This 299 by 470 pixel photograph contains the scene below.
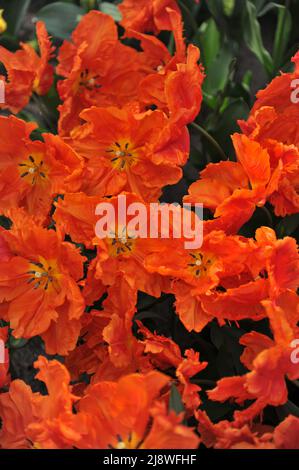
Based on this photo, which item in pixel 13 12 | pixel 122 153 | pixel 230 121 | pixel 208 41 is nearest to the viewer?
pixel 122 153

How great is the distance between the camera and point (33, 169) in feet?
4.50

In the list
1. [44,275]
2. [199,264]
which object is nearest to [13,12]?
[44,275]

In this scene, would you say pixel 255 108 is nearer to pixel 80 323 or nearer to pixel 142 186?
pixel 142 186

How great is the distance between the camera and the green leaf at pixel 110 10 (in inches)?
75.7

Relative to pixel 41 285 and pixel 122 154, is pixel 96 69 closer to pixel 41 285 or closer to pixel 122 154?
pixel 122 154

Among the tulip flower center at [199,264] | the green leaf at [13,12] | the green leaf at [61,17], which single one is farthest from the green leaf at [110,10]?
the tulip flower center at [199,264]

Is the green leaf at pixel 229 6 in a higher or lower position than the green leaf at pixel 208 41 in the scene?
higher

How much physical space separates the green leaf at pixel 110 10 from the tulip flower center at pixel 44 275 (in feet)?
2.93

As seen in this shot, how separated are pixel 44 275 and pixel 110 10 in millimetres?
941

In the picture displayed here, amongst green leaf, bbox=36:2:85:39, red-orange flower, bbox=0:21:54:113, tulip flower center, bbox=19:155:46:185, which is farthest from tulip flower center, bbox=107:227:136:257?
green leaf, bbox=36:2:85:39

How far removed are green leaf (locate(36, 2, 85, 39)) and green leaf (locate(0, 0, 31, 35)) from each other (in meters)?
0.07

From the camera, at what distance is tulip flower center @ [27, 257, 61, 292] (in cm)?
126

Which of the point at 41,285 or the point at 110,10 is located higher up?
the point at 110,10

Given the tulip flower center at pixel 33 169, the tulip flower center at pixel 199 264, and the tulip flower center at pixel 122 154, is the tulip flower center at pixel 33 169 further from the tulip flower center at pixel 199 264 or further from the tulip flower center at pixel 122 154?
the tulip flower center at pixel 199 264
